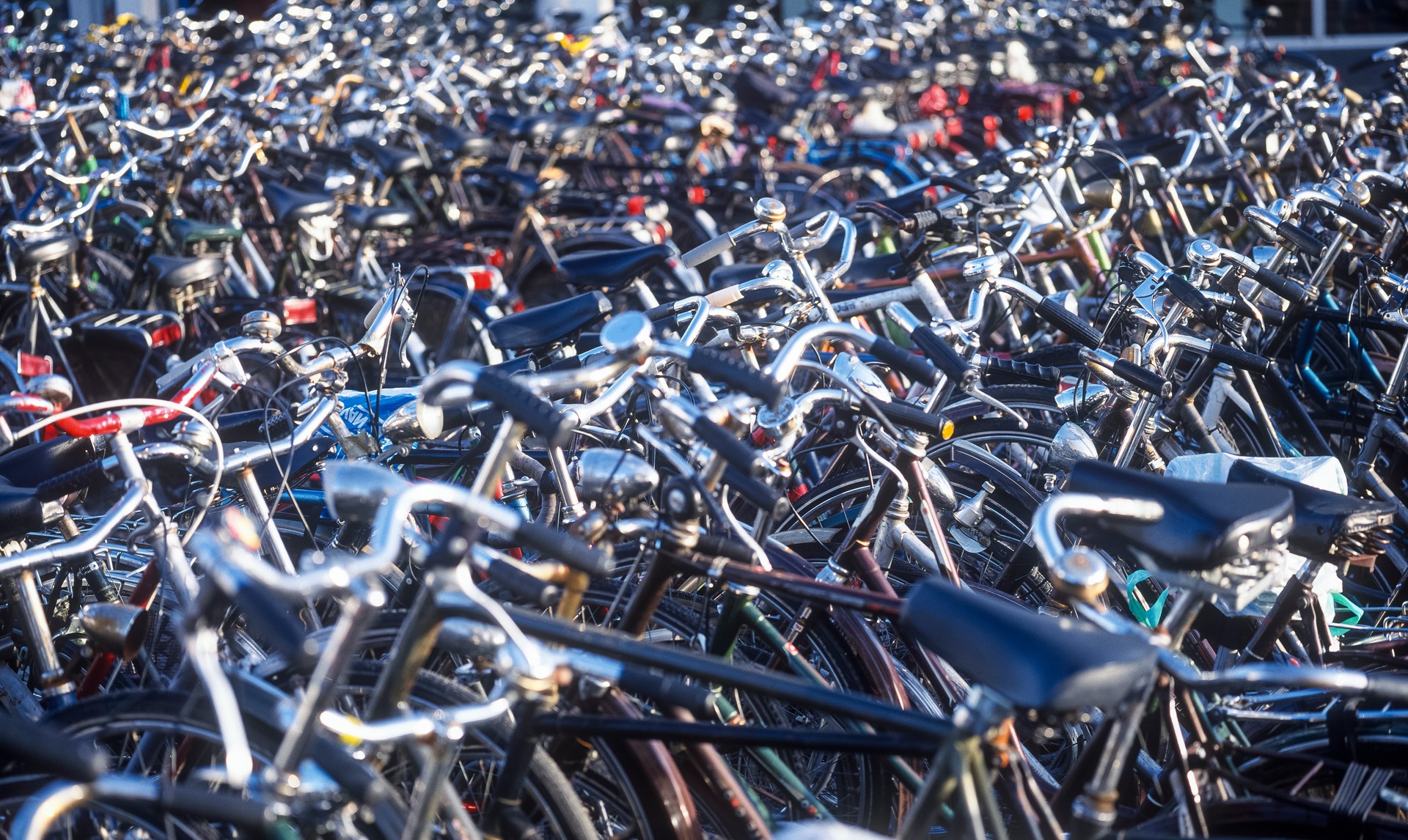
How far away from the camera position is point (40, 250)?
15.3 ft

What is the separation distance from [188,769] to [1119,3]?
540 inches

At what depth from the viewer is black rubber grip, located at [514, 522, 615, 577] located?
1.79 meters

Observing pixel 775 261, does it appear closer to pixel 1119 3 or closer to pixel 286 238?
pixel 286 238

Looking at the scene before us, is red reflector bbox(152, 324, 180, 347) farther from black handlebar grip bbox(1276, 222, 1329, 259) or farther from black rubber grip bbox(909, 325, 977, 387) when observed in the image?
black handlebar grip bbox(1276, 222, 1329, 259)

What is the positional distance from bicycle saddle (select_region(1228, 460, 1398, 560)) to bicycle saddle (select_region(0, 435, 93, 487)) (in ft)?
8.61

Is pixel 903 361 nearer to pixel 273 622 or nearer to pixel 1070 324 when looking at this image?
pixel 1070 324

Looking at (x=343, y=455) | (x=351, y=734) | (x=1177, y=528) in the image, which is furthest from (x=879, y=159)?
(x=351, y=734)

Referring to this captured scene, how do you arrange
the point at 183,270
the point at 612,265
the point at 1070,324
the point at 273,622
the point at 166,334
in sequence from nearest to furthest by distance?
the point at 273,622, the point at 1070,324, the point at 612,265, the point at 183,270, the point at 166,334

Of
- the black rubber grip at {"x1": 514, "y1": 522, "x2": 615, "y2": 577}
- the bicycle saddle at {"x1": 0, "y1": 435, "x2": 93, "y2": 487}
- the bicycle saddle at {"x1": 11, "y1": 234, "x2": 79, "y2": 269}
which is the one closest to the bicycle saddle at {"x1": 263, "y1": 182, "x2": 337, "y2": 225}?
the bicycle saddle at {"x1": 11, "y1": 234, "x2": 79, "y2": 269}

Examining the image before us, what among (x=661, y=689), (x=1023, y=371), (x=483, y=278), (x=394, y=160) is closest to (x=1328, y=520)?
(x=661, y=689)

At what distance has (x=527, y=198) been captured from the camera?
5.93 m

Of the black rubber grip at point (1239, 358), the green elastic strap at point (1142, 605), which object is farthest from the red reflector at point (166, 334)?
the black rubber grip at point (1239, 358)

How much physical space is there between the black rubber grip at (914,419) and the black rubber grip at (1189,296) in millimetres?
1037

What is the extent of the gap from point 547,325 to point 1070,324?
1.46 metres
